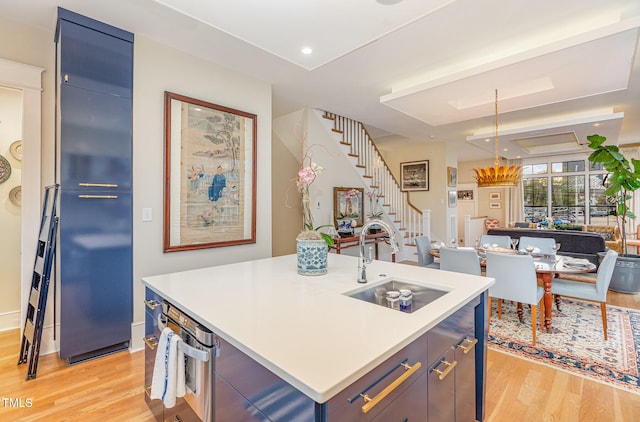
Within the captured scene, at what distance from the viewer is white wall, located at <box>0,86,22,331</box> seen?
314 centimetres

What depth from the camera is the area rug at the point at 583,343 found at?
2377 mm

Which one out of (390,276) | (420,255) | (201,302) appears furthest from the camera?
(420,255)

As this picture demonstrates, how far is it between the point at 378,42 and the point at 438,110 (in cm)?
186

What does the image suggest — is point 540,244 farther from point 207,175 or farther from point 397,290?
point 207,175

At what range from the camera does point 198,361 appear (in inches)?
48.1

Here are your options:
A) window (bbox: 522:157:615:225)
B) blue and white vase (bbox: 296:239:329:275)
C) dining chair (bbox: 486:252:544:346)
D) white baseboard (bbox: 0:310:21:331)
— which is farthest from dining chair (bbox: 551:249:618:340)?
window (bbox: 522:157:615:225)

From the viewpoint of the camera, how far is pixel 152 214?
2.77 meters

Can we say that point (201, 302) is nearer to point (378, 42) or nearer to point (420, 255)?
point (378, 42)

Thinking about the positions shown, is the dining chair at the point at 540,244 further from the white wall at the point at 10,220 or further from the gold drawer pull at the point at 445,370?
the white wall at the point at 10,220

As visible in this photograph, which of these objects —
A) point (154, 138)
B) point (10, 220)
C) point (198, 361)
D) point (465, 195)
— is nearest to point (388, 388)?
point (198, 361)

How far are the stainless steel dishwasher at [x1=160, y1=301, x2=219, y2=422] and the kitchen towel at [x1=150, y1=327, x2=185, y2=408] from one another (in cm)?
4

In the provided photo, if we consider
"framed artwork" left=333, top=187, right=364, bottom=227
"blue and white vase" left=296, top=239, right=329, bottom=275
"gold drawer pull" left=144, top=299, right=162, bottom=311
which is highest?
"framed artwork" left=333, top=187, right=364, bottom=227

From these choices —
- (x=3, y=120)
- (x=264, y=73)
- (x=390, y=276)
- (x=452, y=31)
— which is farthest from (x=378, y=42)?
(x=3, y=120)

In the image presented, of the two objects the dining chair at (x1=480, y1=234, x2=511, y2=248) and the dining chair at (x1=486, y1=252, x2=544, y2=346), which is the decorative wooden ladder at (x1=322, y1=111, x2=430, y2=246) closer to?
the dining chair at (x1=480, y1=234, x2=511, y2=248)
